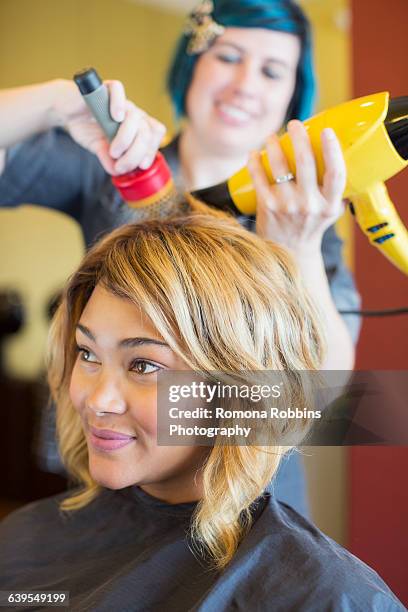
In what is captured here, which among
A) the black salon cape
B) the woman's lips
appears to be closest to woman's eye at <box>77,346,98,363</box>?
the black salon cape

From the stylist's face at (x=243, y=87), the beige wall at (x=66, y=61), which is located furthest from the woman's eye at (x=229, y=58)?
the beige wall at (x=66, y=61)

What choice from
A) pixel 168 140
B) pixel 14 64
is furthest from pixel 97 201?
pixel 14 64

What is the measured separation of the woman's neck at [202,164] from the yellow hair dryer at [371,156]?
34 cm

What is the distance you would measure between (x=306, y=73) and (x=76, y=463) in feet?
2.44

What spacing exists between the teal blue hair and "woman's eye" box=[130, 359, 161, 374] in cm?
63

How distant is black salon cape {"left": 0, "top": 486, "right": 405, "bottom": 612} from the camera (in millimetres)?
692

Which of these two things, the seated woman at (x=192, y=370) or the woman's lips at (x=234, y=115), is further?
the woman's lips at (x=234, y=115)

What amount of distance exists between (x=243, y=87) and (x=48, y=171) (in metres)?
0.35

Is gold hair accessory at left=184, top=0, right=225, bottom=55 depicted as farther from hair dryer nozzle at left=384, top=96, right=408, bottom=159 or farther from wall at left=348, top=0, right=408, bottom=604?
hair dryer nozzle at left=384, top=96, right=408, bottom=159

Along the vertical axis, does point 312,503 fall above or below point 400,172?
below

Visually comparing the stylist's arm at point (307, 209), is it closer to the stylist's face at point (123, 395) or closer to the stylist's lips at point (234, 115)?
the stylist's face at point (123, 395)

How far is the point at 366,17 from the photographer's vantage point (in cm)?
123

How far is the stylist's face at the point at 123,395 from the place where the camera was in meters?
0.79

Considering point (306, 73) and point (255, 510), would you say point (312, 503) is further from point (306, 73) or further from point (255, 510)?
point (306, 73)
